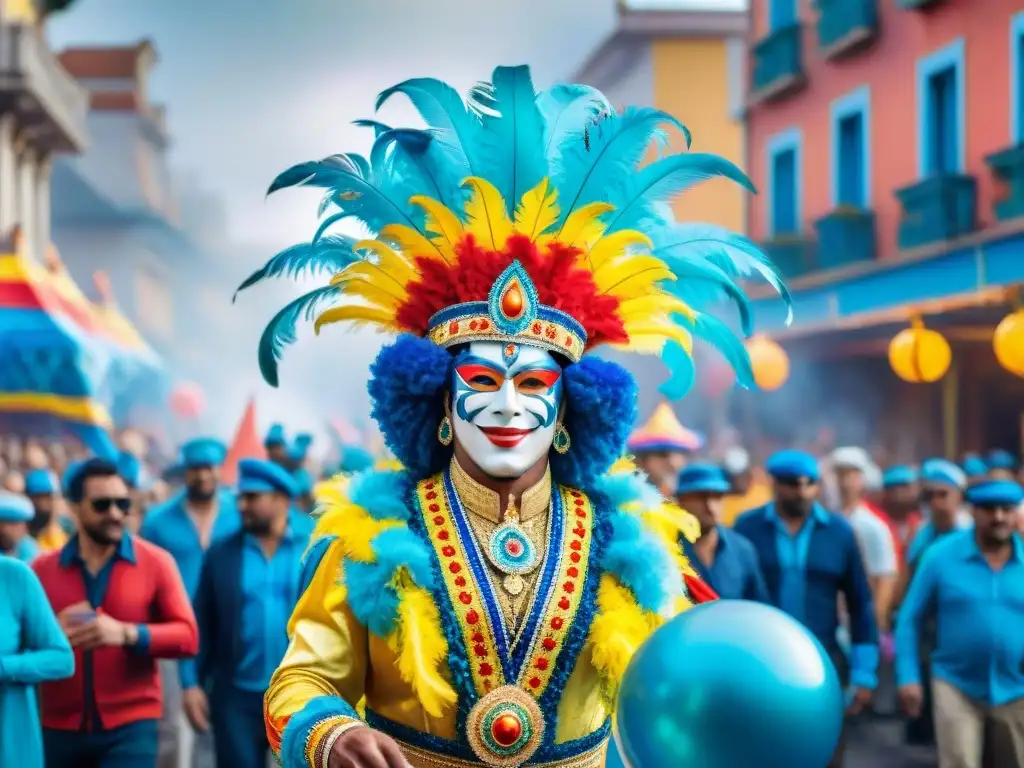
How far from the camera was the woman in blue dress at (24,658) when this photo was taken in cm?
570

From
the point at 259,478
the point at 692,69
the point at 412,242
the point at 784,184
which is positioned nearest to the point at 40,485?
the point at 259,478

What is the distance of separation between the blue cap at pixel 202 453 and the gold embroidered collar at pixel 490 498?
4.80 meters

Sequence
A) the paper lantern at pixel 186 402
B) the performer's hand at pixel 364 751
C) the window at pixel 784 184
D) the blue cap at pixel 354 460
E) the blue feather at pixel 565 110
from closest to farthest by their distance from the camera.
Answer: the performer's hand at pixel 364 751 → the blue feather at pixel 565 110 → the blue cap at pixel 354 460 → the window at pixel 784 184 → the paper lantern at pixel 186 402

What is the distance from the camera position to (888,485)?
462 inches

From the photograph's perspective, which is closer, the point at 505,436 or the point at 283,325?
the point at 505,436

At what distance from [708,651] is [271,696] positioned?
1.21 metres

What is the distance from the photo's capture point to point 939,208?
54.5 ft

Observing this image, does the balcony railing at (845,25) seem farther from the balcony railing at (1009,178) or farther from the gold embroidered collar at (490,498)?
the gold embroidered collar at (490,498)

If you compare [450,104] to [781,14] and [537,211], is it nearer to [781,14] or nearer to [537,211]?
[537,211]

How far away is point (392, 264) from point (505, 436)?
1.94ft

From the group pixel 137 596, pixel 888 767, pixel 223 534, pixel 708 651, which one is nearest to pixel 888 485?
pixel 888 767

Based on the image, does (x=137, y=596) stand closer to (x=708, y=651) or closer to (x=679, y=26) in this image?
(x=708, y=651)

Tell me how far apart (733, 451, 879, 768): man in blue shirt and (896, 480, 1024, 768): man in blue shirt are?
30cm

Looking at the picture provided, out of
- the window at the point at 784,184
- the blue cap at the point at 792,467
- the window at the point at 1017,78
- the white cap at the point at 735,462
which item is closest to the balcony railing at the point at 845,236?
the window at the point at 784,184
